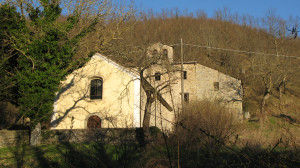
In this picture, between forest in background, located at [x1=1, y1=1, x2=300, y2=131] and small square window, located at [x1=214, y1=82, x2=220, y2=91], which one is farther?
small square window, located at [x1=214, y1=82, x2=220, y2=91]

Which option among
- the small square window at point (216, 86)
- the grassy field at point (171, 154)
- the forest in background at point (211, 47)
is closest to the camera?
the grassy field at point (171, 154)

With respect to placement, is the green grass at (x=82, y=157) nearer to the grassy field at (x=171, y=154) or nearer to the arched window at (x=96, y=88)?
the grassy field at (x=171, y=154)

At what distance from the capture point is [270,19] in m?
34.3

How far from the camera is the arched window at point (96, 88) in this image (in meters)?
18.5

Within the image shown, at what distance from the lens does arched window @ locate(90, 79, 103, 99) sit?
18516 mm

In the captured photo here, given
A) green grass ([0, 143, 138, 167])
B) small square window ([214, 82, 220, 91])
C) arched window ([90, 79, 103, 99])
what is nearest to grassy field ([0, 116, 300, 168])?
green grass ([0, 143, 138, 167])

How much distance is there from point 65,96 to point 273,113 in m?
22.6

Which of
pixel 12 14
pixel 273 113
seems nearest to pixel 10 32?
pixel 12 14

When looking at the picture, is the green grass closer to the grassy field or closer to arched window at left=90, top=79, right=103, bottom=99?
the grassy field

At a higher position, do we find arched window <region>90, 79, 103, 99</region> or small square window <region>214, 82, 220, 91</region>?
small square window <region>214, 82, 220, 91</region>

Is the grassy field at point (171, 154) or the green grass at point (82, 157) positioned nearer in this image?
the grassy field at point (171, 154)

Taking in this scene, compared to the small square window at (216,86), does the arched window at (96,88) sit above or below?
below

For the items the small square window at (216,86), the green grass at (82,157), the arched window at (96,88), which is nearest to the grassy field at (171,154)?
the green grass at (82,157)

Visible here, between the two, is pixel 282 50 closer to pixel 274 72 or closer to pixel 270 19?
pixel 270 19
